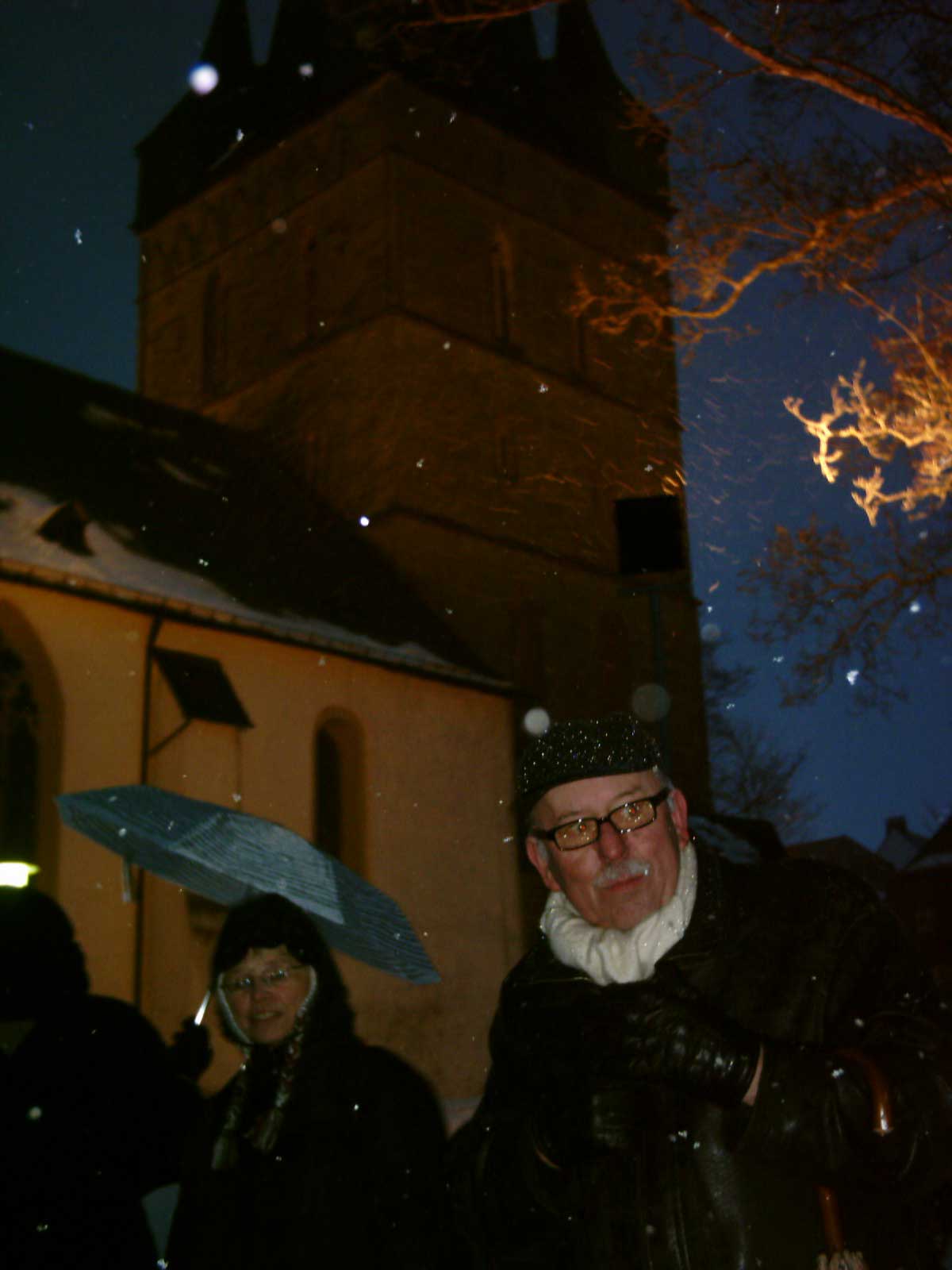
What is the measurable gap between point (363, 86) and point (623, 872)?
27207 millimetres

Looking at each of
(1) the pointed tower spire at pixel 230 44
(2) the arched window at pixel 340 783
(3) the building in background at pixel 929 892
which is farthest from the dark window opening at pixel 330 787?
(3) the building in background at pixel 929 892

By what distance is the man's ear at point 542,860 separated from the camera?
267 centimetres

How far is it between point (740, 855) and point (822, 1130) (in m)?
23.3

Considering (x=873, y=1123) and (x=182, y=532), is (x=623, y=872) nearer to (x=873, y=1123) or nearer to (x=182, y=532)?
(x=873, y=1123)

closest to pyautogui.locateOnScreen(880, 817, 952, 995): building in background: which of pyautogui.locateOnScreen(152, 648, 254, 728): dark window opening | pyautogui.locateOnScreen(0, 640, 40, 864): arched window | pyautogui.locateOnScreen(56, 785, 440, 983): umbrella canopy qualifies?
pyautogui.locateOnScreen(152, 648, 254, 728): dark window opening

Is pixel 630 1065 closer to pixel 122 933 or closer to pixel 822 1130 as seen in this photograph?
pixel 822 1130

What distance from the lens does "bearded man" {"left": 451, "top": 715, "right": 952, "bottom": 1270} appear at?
2141 mm

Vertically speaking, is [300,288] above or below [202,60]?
below

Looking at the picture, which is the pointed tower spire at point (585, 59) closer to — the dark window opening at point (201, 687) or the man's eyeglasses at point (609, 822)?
the dark window opening at point (201, 687)

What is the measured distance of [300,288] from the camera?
28109 millimetres

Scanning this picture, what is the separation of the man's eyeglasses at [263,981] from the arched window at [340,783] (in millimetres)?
14344

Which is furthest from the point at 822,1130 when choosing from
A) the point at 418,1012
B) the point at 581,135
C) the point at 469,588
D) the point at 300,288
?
the point at 581,135

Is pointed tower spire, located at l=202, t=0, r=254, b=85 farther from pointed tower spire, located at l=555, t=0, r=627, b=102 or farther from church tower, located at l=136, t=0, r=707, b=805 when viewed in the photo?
pointed tower spire, located at l=555, t=0, r=627, b=102

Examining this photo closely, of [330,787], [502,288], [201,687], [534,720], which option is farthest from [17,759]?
[502,288]
